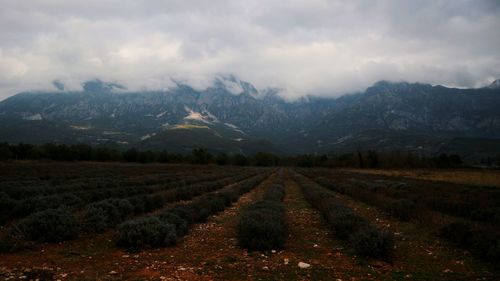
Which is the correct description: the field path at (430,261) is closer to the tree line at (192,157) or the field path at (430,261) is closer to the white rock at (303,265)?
the white rock at (303,265)

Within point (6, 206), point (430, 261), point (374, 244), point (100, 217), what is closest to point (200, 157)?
point (6, 206)

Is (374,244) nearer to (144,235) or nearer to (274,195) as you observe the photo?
(144,235)

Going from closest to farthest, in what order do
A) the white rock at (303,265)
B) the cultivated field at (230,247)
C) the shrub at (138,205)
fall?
the cultivated field at (230,247)
the white rock at (303,265)
the shrub at (138,205)

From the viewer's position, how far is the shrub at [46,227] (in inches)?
464

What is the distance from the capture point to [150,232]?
38.1 feet

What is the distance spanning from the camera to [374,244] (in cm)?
1065

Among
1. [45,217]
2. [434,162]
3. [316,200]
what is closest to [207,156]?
[434,162]

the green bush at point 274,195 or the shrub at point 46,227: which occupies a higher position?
the shrub at point 46,227

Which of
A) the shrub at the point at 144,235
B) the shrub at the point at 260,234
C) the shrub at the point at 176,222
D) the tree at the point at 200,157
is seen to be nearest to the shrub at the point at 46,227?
the shrub at the point at 144,235

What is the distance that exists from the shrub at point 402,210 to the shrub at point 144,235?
13.0 meters

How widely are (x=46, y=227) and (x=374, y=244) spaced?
11.4m

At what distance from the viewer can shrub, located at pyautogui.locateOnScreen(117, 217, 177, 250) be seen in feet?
37.6

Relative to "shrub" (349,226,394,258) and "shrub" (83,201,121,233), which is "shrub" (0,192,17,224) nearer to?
"shrub" (83,201,121,233)

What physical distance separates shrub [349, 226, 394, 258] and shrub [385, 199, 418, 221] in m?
8.48
